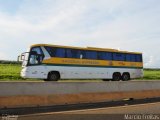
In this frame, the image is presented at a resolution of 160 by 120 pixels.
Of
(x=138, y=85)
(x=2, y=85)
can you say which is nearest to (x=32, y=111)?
(x=2, y=85)

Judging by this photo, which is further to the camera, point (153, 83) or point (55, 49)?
point (55, 49)

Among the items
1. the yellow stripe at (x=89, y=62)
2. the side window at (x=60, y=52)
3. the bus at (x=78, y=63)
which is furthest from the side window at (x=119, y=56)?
the side window at (x=60, y=52)

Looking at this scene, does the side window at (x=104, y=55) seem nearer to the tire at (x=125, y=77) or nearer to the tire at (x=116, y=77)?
the tire at (x=116, y=77)

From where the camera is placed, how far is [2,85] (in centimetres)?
1315

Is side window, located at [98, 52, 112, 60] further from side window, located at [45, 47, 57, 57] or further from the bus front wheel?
side window, located at [45, 47, 57, 57]

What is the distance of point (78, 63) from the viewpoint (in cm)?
2709

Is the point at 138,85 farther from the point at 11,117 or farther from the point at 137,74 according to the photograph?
the point at 137,74

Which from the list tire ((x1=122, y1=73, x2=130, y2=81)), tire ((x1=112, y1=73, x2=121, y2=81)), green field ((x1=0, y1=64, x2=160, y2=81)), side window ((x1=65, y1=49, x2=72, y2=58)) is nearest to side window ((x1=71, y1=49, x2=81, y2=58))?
side window ((x1=65, y1=49, x2=72, y2=58))

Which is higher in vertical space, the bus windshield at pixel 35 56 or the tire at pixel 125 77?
the bus windshield at pixel 35 56

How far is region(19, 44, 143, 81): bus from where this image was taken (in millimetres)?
24578

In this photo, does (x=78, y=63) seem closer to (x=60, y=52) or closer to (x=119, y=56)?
(x=60, y=52)

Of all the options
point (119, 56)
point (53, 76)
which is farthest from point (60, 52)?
point (119, 56)

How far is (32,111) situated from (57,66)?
41.1ft

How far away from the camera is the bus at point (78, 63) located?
24.6m
